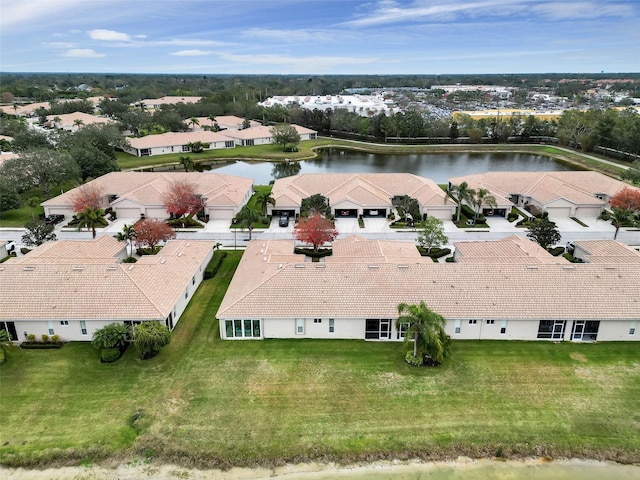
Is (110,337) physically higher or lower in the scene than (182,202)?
lower

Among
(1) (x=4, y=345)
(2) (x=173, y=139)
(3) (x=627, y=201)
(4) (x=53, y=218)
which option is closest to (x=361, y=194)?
(3) (x=627, y=201)

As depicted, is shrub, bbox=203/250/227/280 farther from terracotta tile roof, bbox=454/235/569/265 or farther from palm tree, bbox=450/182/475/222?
palm tree, bbox=450/182/475/222

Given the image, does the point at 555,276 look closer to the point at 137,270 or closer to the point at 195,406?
the point at 195,406

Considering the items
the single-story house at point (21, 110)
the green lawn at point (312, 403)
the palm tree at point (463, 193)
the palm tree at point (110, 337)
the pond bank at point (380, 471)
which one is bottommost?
the pond bank at point (380, 471)

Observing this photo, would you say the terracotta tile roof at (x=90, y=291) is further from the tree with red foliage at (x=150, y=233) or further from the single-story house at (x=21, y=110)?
the single-story house at (x=21, y=110)

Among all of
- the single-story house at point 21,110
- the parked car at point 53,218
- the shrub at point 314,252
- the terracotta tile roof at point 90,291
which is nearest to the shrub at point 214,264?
the terracotta tile roof at point 90,291

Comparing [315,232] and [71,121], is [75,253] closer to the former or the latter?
[315,232]

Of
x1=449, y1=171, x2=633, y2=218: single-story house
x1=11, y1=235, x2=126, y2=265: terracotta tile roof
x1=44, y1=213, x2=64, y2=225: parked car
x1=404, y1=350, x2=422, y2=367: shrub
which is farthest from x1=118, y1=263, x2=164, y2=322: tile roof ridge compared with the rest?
x1=449, y1=171, x2=633, y2=218: single-story house
